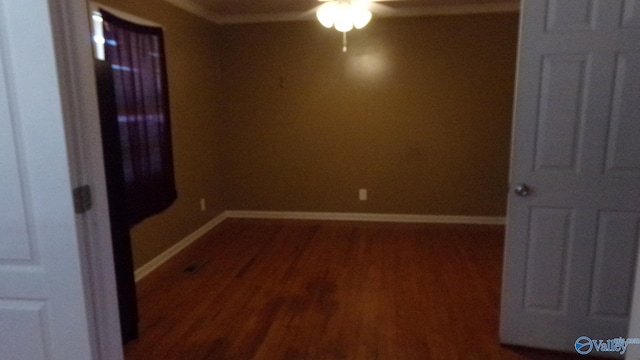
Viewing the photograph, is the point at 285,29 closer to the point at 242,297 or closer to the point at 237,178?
the point at 237,178

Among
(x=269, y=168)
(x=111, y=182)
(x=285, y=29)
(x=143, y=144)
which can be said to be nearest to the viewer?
(x=111, y=182)

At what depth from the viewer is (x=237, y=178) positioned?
5102mm

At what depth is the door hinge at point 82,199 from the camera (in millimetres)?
1300

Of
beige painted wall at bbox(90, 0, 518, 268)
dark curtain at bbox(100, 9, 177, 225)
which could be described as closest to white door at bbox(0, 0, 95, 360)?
dark curtain at bbox(100, 9, 177, 225)

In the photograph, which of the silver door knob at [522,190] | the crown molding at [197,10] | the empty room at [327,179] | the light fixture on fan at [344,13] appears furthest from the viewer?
the crown molding at [197,10]

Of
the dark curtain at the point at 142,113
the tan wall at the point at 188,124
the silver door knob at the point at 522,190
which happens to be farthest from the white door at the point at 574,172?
the tan wall at the point at 188,124

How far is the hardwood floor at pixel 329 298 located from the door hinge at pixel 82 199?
1.33 meters

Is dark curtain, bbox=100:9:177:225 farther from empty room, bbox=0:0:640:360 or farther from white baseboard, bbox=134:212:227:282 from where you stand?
white baseboard, bbox=134:212:227:282

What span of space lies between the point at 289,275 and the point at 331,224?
149 centimetres

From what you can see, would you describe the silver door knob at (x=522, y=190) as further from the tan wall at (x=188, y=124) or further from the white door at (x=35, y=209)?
the tan wall at (x=188, y=124)

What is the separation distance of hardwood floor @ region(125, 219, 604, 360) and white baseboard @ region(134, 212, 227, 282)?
70 millimetres

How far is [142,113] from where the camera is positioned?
11.0 ft

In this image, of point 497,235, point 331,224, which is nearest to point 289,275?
point 331,224

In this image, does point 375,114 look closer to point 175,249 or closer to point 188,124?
point 188,124
